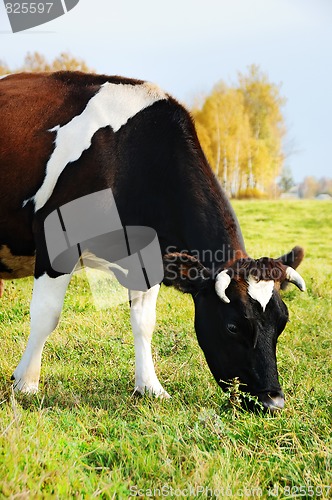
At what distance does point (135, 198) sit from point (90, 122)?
757 mm

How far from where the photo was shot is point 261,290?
401 cm

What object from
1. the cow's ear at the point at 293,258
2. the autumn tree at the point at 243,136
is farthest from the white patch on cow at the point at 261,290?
the autumn tree at the point at 243,136

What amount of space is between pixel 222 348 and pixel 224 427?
0.69m

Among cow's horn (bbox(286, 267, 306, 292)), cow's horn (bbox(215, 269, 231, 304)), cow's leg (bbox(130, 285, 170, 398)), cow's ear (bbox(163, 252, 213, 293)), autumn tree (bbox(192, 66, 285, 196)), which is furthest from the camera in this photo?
autumn tree (bbox(192, 66, 285, 196))

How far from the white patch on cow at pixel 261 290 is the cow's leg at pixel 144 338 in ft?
4.77

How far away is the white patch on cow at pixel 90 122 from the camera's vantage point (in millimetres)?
4945

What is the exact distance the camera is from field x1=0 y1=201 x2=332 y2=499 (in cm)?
306

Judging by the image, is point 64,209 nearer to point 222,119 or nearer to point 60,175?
point 60,175

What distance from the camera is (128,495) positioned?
3014mm

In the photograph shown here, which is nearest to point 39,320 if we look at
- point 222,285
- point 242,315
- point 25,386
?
point 25,386

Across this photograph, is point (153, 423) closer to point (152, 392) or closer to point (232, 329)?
point (232, 329)

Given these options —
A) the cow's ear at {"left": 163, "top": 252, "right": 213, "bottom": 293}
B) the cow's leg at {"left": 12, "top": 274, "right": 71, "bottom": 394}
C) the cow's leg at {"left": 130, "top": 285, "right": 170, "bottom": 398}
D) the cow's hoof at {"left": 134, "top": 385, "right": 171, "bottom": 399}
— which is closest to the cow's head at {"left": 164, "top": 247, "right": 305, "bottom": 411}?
the cow's ear at {"left": 163, "top": 252, "right": 213, "bottom": 293}

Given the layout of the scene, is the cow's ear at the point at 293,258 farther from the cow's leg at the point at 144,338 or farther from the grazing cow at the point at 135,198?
the cow's leg at the point at 144,338

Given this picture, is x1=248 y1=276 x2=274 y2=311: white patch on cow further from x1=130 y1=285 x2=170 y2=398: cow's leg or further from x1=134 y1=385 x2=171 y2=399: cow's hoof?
x1=130 y1=285 x2=170 y2=398: cow's leg
